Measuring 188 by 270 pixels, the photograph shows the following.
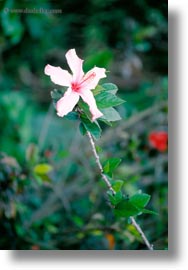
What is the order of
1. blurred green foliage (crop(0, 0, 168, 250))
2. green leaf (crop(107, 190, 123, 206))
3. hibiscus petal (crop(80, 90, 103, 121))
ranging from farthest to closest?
1. blurred green foliage (crop(0, 0, 168, 250))
2. green leaf (crop(107, 190, 123, 206))
3. hibiscus petal (crop(80, 90, 103, 121))

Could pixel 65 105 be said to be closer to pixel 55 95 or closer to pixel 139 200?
pixel 55 95

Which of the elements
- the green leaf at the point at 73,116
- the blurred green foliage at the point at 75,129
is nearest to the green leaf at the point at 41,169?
the blurred green foliage at the point at 75,129

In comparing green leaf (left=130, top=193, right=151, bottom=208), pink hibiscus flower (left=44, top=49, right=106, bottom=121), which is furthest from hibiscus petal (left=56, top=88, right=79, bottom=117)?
green leaf (left=130, top=193, right=151, bottom=208)

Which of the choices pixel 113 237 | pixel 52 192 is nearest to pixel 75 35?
pixel 52 192

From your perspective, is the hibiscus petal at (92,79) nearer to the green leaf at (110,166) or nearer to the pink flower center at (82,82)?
the pink flower center at (82,82)

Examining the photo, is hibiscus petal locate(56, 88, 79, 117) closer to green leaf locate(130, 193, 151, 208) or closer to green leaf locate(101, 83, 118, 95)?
green leaf locate(101, 83, 118, 95)

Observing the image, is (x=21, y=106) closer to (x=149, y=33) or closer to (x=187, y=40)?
(x=149, y=33)
